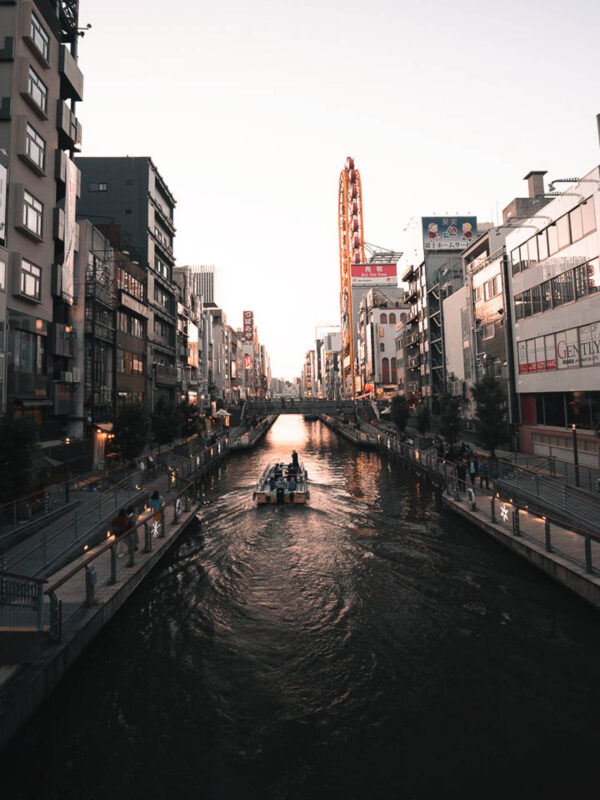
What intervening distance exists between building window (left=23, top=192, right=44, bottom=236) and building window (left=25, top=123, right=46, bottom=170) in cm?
213

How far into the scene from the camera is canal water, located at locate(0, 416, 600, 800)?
7.70 meters

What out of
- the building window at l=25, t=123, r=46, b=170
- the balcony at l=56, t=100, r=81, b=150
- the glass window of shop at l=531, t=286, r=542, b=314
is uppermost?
the balcony at l=56, t=100, r=81, b=150

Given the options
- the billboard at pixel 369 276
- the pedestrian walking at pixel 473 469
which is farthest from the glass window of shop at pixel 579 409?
the billboard at pixel 369 276

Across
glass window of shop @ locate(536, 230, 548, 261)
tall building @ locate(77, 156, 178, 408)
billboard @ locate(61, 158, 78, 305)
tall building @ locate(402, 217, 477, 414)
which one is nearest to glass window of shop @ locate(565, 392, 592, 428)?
glass window of shop @ locate(536, 230, 548, 261)

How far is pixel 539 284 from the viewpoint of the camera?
112 ft

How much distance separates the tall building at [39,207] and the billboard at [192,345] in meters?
39.4

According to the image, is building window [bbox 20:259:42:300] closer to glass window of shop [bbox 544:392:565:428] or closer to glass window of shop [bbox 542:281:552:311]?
glass window of shop [bbox 542:281:552:311]

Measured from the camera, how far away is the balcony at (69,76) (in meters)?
30.4

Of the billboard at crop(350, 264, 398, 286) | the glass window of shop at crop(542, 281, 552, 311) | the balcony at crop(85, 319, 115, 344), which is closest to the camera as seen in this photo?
the glass window of shop at crop(542, 281, 552, 311)

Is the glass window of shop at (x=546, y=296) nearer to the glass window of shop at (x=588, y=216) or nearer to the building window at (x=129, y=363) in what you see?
the glass window of shop at (x=588, y=216)

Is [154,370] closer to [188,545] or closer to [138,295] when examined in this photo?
[138,295]

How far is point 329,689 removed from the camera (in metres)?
10.0

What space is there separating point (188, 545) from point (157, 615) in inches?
269

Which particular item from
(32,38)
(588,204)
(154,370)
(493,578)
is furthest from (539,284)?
(154,370)
